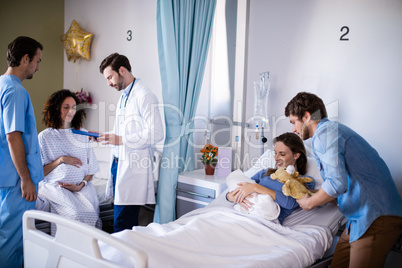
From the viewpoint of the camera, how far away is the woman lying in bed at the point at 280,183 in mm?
2137

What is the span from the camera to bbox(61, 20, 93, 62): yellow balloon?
4344 millimetres

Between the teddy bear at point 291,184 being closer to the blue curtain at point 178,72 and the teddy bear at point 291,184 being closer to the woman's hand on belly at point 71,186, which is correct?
the blue curtain at point 178,72

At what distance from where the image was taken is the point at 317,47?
2.70m

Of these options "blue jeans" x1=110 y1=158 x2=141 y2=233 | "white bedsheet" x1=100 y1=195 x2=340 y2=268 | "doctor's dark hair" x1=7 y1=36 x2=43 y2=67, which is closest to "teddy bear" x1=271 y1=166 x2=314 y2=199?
"white bedsheet" x1=100 y1=195 x2=340 y2=268

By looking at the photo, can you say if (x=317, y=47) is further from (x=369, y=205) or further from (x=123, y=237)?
(x=123, y=237)

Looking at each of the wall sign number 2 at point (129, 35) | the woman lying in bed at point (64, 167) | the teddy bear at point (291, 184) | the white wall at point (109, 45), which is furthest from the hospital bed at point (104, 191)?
the teddy bear at point (291, 184)

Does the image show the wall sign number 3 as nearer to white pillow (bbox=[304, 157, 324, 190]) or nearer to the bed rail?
white pillow (bbox=[304, 157, 324, 190])

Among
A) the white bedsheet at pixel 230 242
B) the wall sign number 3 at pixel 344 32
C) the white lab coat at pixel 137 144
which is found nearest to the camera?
the white bedsheet at pixel 230 242

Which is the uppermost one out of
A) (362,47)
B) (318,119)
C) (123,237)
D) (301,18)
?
(301,18)

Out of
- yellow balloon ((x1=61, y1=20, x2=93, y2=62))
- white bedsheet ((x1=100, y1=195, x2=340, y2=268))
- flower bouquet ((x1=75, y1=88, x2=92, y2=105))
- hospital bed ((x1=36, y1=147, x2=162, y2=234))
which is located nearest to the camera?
white bedsheet ((x1=100, y1=195, x2=340, y2=268))

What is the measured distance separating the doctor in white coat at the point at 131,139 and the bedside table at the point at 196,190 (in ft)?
1.06

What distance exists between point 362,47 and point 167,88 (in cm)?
148

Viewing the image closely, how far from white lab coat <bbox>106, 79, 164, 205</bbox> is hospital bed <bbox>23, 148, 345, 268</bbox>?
0.62m

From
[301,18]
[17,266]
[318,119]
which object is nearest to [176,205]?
[17,266]
